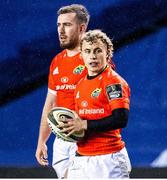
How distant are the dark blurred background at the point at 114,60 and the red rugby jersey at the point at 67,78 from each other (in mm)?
614

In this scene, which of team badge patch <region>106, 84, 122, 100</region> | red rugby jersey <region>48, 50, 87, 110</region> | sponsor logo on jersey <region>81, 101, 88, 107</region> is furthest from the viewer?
red rugby jersey <region>48, 50, 87, 110</region>

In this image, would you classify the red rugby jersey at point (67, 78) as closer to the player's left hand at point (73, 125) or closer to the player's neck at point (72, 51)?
the player's neck at point (72, 51)

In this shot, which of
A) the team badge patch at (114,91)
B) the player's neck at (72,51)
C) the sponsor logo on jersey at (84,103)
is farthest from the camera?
the player's neck at (72,51)

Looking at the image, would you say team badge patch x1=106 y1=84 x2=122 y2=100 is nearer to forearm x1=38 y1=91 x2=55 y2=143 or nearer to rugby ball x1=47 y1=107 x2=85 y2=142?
rugby ball x1=47 y1=107 x2=85 y2=142

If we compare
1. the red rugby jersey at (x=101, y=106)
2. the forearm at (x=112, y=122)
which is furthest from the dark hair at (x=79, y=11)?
the forearm at (x=112, y=122)

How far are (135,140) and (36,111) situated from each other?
2.38ft

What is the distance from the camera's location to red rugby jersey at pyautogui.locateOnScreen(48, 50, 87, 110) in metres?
5.25

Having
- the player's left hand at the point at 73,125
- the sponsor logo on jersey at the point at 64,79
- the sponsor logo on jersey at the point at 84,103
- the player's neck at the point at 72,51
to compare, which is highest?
the player's neck at the point at 72,51

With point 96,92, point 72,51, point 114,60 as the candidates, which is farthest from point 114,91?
point 114,60

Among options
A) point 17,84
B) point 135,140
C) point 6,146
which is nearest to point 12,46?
point 17,84

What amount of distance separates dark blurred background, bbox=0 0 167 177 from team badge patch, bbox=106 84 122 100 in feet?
4.59

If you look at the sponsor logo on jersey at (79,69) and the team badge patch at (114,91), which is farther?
the sponsor logo on jersey at (79,69)

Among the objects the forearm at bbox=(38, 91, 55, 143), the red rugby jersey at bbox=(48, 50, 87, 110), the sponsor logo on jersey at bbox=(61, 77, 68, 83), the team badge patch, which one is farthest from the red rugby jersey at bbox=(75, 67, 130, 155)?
the forearm at bbox=(38, 91, 55, 143)

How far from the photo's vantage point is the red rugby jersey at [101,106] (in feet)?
15.1
